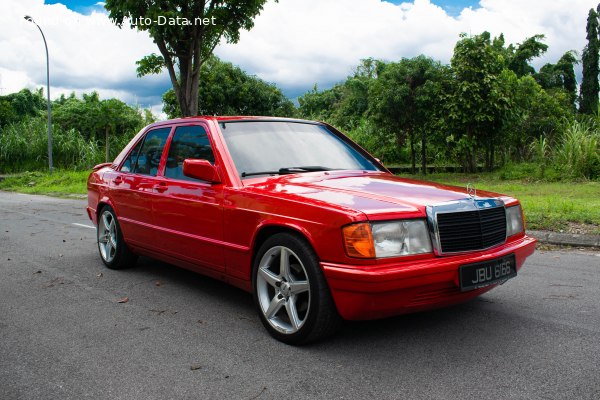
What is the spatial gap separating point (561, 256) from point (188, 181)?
13.8 feet

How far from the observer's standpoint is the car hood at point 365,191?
3195 mm

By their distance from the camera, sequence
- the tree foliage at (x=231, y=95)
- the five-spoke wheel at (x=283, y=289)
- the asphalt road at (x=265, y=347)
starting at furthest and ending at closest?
the tree foliage at (x=231, y=95) → the five-spoke wheel at (x=283, y=289) → the asphalt road at (x=265, y=347)

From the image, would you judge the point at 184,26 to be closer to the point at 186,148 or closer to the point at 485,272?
the point at 186,148

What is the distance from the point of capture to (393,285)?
3.00 meters

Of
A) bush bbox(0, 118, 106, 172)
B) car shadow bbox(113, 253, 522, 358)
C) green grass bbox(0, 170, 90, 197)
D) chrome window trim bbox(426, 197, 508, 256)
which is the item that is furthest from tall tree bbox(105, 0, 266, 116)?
bush bbox(0, 118, 106, 172)

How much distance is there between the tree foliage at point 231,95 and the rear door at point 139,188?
2198 centimetres

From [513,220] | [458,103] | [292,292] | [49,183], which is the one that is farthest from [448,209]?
[49,183]

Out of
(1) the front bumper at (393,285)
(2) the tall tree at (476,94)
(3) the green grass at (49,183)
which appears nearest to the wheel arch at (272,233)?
(1) the front bumper at (393,285)

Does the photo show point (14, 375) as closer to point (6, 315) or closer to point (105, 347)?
point (105, 347)

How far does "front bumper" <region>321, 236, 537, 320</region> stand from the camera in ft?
9.84

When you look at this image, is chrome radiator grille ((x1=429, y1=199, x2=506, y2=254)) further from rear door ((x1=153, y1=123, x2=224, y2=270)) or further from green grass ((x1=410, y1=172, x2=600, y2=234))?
green grass ((x1=410, y1=172, x2=600, y2=234))

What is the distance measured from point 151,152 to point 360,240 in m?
2.88

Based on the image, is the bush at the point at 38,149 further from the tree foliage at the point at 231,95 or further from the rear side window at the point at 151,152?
the rear side window at the point at 151,152

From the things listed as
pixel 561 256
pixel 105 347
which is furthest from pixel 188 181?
pixel 561 256
